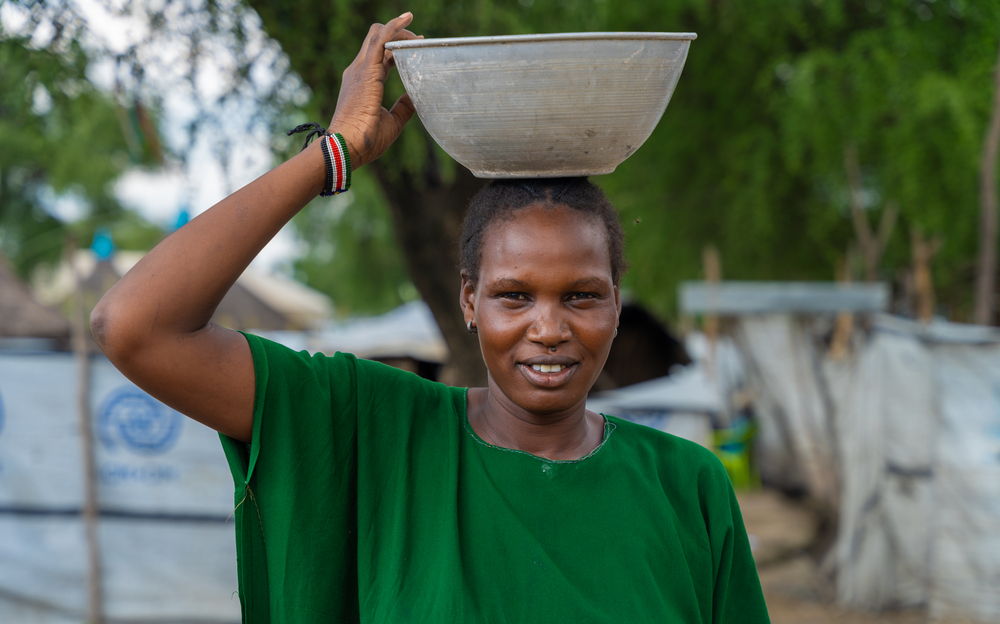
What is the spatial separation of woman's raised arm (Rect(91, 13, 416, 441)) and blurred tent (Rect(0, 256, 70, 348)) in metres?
9.55

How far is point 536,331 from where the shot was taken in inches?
66.6

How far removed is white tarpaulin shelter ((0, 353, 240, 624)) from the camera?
6.14 meters

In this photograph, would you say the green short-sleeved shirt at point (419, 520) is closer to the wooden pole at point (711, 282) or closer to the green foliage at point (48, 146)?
the green foliage at point (48, 146)

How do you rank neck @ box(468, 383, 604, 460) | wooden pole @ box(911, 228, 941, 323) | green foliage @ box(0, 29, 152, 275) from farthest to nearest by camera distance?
wooden pole @ box(911, 228, 941, 323) < green foliage @ box(0, 29, 152, 275) < neck @ box(468, 383, 604, 460)

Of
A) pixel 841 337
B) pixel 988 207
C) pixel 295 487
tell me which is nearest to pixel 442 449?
pixel 295 487

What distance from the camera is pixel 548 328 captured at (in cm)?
168

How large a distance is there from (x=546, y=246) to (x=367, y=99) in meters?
0.37

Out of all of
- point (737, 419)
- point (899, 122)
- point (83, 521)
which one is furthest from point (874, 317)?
point (83, 521)

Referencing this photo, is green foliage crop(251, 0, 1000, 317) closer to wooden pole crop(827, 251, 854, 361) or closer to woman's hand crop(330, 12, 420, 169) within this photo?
wooden pole crop(827, 251, 854, 361)

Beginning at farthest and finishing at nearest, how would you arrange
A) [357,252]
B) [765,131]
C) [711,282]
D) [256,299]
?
[256,299]
[357,252]
[711,282]
[765,131]

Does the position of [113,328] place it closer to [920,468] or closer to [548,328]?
[548,328]

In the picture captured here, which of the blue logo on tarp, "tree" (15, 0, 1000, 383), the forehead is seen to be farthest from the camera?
the blue logo on tarp

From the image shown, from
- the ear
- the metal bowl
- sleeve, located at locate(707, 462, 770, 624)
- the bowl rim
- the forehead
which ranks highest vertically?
the bowl rim

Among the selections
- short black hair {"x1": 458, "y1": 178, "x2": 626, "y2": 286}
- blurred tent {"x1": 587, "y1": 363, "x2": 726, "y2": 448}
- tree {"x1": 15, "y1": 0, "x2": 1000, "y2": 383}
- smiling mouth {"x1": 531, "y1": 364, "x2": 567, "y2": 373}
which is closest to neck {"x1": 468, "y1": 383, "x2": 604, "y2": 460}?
smiling mouth {"x1": 531, "y1": 364, "x2": 567, "y2": 373}
